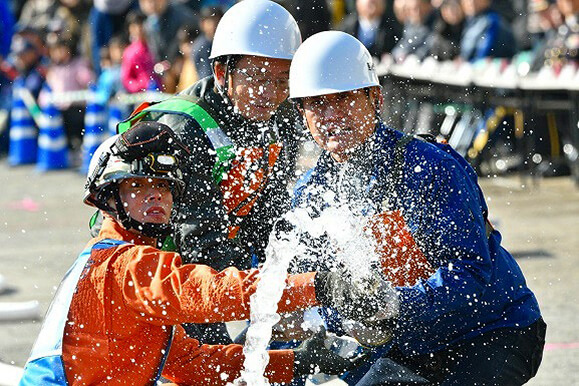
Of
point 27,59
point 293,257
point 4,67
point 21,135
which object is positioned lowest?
point 21,135

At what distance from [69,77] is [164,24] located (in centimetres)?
241

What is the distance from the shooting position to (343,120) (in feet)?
15.7

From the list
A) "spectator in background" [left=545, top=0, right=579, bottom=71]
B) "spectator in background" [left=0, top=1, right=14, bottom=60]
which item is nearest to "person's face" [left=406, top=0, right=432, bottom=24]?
"spectator in background" [left=545, top=0, right=579, bottom=71]

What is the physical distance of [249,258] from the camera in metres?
5.82

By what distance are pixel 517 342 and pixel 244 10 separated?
205cm

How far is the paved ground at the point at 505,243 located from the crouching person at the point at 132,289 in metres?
2.51

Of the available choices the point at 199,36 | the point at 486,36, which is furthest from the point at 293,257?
the point at 199,36

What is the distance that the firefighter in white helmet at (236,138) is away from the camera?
→ 555 centimetres

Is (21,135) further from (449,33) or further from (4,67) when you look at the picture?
(449,33)

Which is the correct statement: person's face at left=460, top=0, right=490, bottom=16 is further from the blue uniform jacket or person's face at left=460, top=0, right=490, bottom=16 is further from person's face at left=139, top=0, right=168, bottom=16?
A: the blue uniform jacket

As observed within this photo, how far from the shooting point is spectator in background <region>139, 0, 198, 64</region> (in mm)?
15891

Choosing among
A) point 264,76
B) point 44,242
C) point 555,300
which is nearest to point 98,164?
point 264,76

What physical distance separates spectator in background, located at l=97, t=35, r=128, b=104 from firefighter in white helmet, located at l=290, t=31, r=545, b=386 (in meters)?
11.9

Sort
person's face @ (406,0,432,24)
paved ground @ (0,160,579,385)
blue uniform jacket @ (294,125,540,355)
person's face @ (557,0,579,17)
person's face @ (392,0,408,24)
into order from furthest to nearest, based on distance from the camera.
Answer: person's face @ (392,0,408,24) → person's face @ (406,0,432,24) → person's face @ (557,0,579,17) → paved ground @ (0,160,579,385) → blue uniform jacket @ (294,125,540,355)
